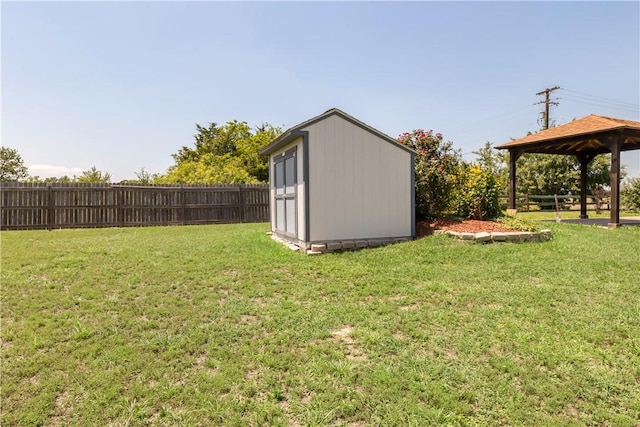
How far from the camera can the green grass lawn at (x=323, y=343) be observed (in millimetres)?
2186

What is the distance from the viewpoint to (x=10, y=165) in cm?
2347

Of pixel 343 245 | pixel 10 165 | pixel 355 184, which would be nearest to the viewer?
pixel 343 245

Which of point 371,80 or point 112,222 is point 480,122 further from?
point 112,222

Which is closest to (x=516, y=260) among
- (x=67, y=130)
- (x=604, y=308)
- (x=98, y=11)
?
(x=604, y=308)

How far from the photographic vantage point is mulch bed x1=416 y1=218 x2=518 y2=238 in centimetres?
748

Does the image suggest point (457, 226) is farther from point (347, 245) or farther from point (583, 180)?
point (583, 180)

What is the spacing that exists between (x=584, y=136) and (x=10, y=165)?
3145 cm

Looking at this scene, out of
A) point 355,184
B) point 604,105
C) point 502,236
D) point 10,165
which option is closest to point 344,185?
point 355,184

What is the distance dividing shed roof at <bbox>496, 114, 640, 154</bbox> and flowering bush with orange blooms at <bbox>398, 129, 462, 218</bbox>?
449cm

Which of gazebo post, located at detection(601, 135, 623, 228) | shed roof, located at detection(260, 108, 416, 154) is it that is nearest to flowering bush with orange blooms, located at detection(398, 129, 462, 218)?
shed roof, located at detection(260, 108, 416, 154)

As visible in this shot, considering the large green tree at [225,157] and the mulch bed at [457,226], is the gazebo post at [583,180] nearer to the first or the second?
the mulch bed at [457,226]

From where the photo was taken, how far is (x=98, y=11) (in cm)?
671

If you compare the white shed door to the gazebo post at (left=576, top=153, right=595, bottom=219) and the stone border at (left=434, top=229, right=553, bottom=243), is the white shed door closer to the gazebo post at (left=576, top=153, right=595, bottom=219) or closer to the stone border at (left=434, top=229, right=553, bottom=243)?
the stone border at (left=434, top=229, right=553, bottom=243)

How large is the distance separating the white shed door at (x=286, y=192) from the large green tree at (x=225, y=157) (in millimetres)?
8302
